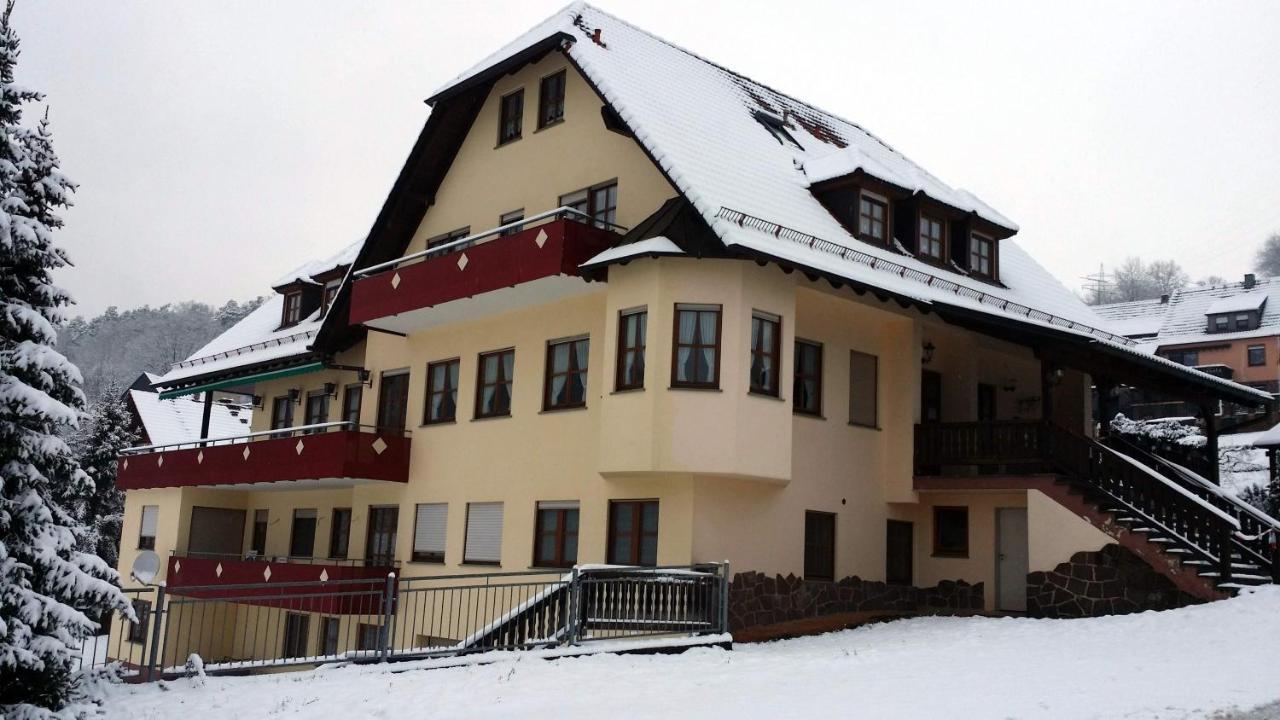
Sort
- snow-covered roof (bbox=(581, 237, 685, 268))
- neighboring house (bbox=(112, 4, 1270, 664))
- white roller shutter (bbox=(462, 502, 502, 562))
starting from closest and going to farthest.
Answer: snow-covered roof (bbox=(581, 237, 685, 268)) < neighboring house (bbox=(112, 4, 1270, 664)) < white roller shutter (bbox=(462, 502, 502, 562))

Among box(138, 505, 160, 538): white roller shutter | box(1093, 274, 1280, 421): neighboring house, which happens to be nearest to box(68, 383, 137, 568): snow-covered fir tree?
box(138, 505, 160, 538): white roller shutter

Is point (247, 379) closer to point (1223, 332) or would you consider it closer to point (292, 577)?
point (292, 577)

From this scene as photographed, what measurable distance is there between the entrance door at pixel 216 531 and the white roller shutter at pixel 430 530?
34.1ft

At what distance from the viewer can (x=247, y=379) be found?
110 feet

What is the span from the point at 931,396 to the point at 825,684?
44.1 feet

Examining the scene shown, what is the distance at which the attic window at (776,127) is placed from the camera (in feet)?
85.7

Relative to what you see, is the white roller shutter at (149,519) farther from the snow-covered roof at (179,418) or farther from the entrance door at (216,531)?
the snow-covered roof at (179,418)

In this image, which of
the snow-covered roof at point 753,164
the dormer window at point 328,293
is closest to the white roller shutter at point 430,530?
the snow-covered roof at point 753,164

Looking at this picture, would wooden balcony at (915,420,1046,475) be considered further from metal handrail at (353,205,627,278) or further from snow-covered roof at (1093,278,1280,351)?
snow-covered roof at (1093,278,1280,351)

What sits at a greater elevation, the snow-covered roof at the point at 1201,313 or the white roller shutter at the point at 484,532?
the snow-covered roof at the point at 1201,313

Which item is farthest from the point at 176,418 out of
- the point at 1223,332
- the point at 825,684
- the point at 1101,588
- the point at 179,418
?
the point at 1223,332

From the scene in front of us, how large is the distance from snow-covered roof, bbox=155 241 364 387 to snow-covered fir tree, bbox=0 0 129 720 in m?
17.8

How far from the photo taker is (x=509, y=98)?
85.6 ft

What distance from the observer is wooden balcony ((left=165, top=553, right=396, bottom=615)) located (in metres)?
25.7
